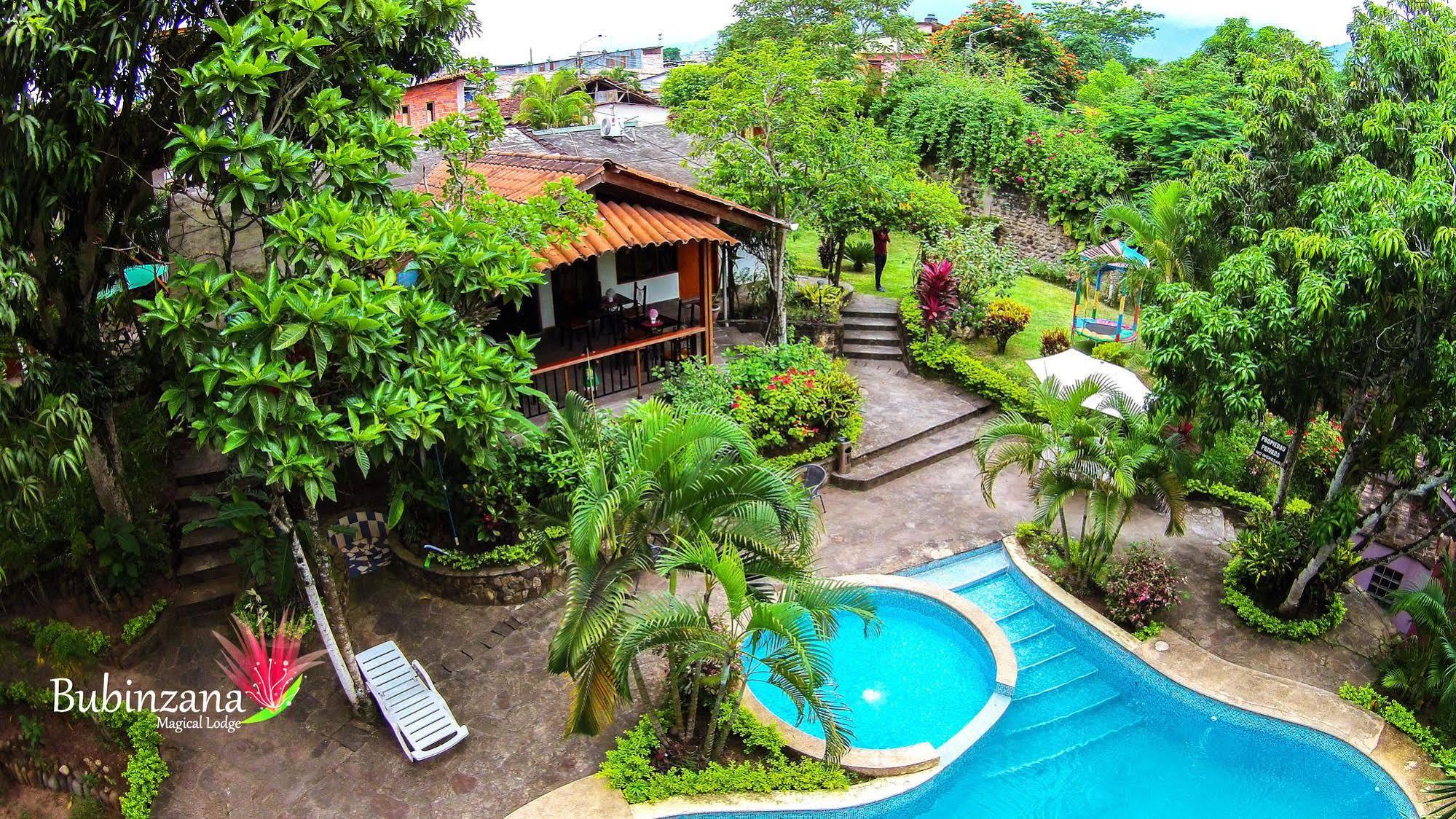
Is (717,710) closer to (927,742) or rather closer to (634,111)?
(927,742)

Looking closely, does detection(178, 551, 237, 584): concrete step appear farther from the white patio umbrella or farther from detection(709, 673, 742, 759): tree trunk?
the white patio umbrella

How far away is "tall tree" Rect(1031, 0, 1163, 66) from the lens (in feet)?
162

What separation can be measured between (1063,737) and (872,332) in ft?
36.9

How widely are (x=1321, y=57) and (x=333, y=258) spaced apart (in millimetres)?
11791

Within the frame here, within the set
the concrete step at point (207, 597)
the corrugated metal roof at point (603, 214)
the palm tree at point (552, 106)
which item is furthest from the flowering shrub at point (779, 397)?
the palm tree at point (552, 106)

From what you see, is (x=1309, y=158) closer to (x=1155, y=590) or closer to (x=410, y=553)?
(x=1155, y=590)

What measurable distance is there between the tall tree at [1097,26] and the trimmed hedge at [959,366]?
35.0 m

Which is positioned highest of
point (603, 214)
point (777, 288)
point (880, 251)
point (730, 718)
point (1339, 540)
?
point (603, 214)

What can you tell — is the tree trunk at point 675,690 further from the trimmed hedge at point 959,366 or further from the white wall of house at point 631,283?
the trimmed hedge at point 959,366

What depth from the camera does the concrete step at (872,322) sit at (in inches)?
794

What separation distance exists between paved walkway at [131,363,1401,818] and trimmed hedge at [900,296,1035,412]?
3.24 metres

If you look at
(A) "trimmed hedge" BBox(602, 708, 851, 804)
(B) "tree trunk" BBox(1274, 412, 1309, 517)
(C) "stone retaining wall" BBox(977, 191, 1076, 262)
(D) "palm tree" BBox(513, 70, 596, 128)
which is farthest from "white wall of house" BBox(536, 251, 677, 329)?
(D) "palm tree" BBox(513, 70, 596, 128)

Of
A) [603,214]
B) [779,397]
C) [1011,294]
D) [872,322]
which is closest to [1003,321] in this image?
[872,322]

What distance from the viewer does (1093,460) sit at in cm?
1141
